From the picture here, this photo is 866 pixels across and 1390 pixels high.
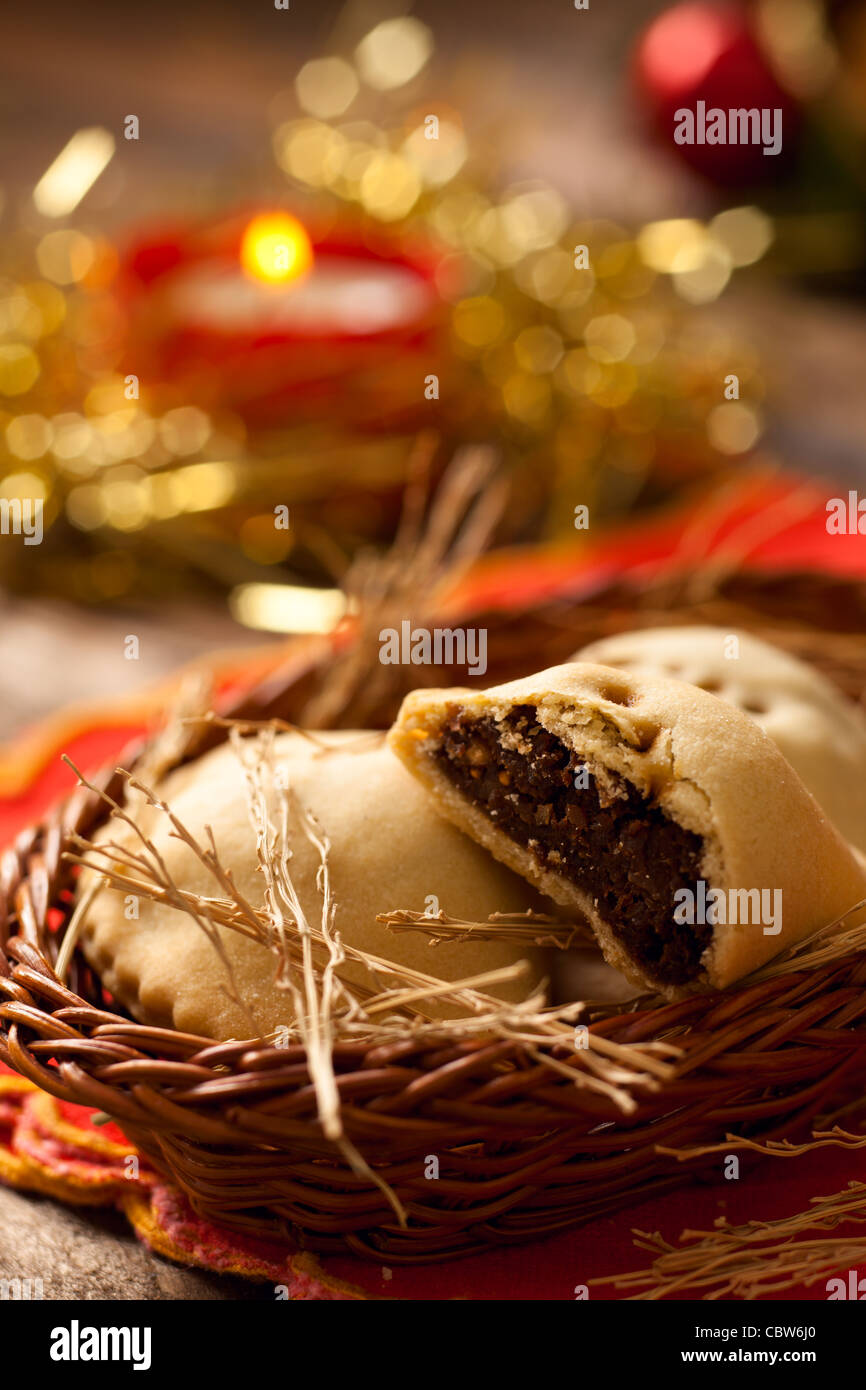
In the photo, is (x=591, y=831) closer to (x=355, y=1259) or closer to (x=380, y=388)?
(x=355, y=1259)

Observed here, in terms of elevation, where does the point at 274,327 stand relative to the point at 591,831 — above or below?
above

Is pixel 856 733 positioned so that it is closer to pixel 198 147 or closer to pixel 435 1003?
pixel 435 1003

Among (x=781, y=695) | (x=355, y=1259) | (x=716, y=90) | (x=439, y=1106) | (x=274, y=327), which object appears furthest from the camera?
(x=716, y=90)

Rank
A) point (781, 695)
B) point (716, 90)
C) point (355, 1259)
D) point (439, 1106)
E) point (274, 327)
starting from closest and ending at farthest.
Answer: point (439, 1106)
point (355, 1259)
point (781, 695)
point (274, 327)
point (716, 90)

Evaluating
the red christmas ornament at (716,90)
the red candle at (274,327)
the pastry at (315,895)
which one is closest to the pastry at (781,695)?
the pastry at (315,895)

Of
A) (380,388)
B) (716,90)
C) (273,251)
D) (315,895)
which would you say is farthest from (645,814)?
(716,90)

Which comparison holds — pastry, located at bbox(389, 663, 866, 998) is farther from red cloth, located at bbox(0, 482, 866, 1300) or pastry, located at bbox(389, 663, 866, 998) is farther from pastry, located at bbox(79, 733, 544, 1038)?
red cloth, located at bbox(0, 482, 866, 1300)

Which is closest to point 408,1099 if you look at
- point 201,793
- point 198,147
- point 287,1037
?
point 287,1037

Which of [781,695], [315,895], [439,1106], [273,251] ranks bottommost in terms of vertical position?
[439,1106]

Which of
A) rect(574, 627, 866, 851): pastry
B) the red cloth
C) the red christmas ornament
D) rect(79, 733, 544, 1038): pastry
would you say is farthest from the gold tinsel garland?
the red cloth
